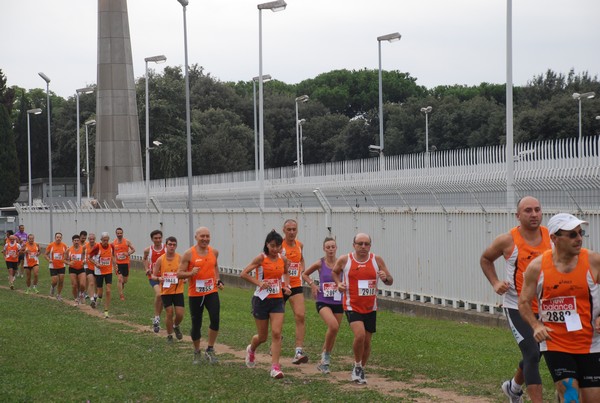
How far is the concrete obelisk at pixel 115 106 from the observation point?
65875 mm

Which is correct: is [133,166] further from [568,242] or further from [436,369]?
[568,242]

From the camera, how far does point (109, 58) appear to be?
65938mm

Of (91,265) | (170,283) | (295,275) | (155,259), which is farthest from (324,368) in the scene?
(91,265)

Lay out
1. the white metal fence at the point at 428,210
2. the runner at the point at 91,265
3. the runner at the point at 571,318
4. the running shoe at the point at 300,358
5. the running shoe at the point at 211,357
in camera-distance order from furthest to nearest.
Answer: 1. the runner at the point at 91,265
2. the white metal fence at the point at 428,210
3. the running shoe at the point at 211,357
4. the running shoe at the point at 300,358
5. the runner at the point at 571,318

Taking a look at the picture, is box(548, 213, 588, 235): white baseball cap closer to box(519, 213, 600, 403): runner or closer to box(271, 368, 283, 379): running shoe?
box(519, 213, 600, 403): runner

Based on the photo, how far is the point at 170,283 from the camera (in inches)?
771

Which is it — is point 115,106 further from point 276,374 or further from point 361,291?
point 361,291

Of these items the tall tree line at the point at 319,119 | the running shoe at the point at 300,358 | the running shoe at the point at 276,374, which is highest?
the tall tree line at the point at 319,119

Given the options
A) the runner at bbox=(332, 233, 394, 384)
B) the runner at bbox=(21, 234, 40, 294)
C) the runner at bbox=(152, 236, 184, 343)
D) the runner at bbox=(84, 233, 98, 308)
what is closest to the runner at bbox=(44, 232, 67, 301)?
the runner at bbox=(84, 233, 98, 308)

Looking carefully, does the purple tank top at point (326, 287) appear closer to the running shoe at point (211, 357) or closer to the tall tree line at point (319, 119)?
the running shoe at point (211, 357)

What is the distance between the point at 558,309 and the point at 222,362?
891cm

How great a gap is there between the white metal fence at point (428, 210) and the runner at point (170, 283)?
6.54m

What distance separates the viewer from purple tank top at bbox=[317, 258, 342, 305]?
1580cm

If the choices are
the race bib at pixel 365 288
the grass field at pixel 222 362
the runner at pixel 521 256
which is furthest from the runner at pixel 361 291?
the runner at pixel 521 256
